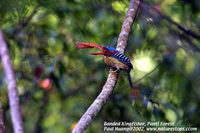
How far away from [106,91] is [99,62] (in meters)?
2.28

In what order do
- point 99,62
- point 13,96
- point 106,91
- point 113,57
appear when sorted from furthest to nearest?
point 99,62
point 13,96
point 113,57
point 106,91

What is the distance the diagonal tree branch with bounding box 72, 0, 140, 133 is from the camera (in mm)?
1667

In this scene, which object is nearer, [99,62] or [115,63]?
[115,63]

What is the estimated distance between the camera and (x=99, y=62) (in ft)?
14.2

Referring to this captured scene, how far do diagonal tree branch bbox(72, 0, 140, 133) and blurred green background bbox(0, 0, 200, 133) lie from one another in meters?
0.13

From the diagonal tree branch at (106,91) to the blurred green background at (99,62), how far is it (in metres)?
0.13

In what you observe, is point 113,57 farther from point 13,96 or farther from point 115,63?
point 13,96

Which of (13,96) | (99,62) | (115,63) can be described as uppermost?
(99,62)

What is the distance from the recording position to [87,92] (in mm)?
5242

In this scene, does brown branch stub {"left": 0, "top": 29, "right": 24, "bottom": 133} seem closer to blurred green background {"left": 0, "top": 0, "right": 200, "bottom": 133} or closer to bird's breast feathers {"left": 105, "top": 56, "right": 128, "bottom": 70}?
blurred green background {"left": 0, "top": 0, "right": 200, "bottom": 133}

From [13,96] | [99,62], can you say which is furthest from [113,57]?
[99,62]

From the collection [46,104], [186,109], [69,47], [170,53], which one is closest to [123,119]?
[186,109]

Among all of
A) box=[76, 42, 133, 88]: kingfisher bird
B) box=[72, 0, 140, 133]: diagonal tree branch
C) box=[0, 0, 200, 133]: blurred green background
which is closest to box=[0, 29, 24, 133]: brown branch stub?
box=[0, 0, 200, 133]: blurred green background

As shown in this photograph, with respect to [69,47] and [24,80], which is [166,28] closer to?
[69,47]
